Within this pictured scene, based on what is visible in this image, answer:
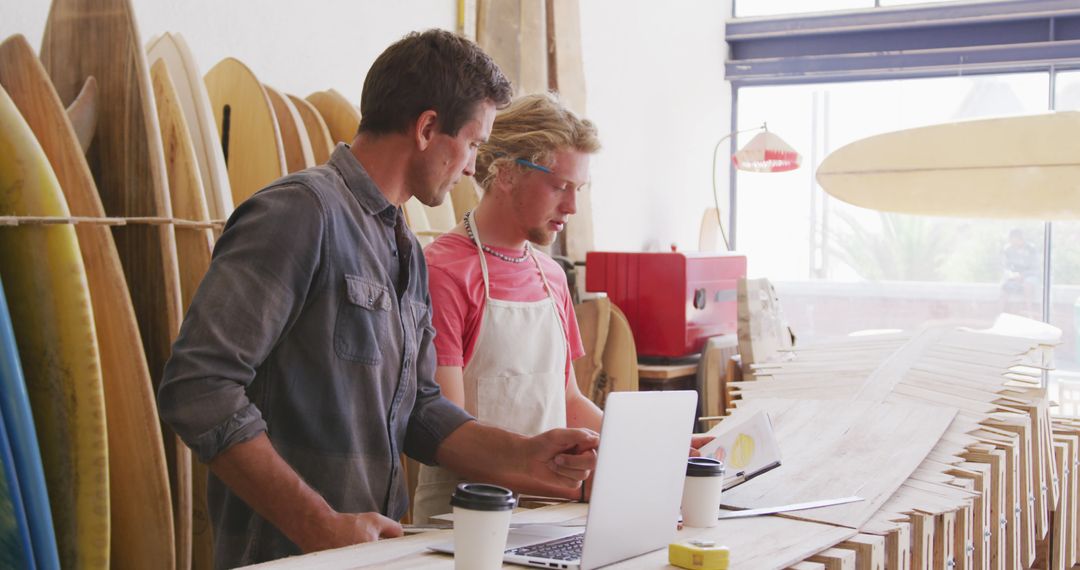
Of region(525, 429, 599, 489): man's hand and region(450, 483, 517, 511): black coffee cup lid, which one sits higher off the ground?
region(450, 483, 517, 511): black coffee cup lid

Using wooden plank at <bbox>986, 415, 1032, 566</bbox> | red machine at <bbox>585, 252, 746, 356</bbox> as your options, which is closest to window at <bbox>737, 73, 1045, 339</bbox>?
red machine at <bbox>585, 252, 746, 356</bbox>

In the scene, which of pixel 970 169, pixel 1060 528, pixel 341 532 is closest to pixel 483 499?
pixel 341 532

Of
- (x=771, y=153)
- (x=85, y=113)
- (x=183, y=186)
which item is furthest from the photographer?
(x=771, y=153)

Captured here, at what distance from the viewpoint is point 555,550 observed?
1.34 meters

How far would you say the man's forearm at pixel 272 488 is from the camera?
55.7 inches

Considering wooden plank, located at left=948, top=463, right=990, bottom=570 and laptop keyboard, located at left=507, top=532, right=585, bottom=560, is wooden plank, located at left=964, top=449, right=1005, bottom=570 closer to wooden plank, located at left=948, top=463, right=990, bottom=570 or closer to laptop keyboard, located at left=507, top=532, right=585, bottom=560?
wooden plank, located at left=948, top=463, right=990, bottom=570

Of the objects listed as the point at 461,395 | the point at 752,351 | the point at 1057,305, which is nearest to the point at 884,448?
the point at 461,395

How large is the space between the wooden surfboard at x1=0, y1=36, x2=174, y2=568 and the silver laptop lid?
4.25 ft

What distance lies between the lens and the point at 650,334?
16.0 feet

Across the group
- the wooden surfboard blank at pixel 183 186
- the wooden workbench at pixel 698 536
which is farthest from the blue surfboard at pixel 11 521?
the wooden workbench at pixel 698 536

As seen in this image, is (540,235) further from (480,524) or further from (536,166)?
(480,524)

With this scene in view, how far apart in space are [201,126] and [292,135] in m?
0.35

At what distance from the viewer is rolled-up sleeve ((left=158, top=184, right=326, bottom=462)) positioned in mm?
1377

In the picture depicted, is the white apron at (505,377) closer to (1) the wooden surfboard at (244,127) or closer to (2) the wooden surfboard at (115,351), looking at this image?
(2) the wooden surfboard at (115,351)
